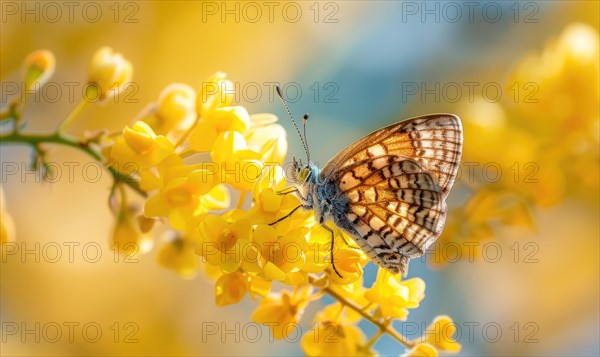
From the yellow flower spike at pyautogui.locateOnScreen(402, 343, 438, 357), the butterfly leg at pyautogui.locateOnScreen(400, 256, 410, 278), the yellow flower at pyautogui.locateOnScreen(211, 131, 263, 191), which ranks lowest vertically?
the yellow flower spike at pyautogui.locateOnScreen(402, 343, 438, 357)

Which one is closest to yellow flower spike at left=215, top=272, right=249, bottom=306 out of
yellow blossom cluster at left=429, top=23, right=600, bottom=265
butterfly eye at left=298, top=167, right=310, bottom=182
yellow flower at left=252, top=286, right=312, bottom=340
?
yellow flower at left=252, top=286, right=312, bottom=340

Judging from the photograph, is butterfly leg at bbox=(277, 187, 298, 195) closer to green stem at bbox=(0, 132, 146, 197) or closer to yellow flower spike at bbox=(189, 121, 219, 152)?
yellow flower spike at bbox=(189, 121, 219, 152)

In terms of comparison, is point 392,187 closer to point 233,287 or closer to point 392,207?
point 392,207

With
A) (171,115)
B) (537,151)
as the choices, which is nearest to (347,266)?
(171,115)

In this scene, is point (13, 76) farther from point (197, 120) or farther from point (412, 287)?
point (412, 287)

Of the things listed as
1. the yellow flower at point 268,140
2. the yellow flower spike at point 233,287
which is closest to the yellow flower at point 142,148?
the yellow flower at point 268,140
